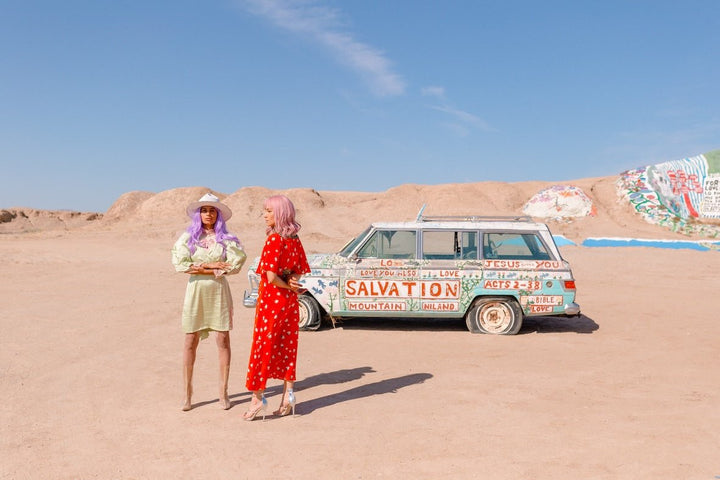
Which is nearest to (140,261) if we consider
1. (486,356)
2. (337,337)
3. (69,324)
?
(69,324)

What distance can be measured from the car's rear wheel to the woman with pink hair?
4.00m

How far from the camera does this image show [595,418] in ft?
15.5

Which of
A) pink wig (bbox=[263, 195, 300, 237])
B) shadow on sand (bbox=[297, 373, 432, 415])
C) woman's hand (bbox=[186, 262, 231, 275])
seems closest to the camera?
pink wig (bbox=[263, 195, 300, 237])

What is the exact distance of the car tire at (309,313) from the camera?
8344mm

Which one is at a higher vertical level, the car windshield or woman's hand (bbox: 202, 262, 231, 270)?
the car windshield

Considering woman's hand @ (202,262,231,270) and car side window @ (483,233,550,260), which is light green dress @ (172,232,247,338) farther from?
car side window @ (483,233,550,260)

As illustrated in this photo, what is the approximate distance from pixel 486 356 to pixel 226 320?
11.6 feet

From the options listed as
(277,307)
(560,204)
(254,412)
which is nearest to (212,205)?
(277,307)

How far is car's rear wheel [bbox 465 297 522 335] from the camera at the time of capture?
810 cm

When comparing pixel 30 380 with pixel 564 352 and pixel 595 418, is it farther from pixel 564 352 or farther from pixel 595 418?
pixel 564 352

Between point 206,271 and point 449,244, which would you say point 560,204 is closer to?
point 449,244

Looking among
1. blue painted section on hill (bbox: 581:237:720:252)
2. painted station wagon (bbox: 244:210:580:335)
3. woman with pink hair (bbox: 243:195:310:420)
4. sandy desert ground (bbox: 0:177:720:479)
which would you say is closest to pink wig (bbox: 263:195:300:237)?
A: woman with pink hair (bbox: 243:195:310:420)

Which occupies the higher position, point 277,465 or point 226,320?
point 226,320

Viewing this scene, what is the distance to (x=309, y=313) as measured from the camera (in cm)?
835
